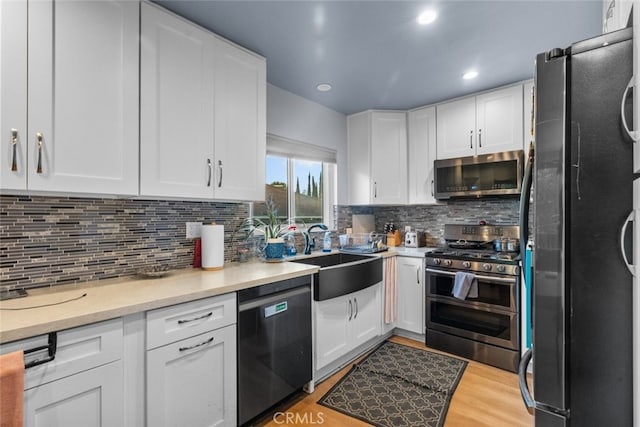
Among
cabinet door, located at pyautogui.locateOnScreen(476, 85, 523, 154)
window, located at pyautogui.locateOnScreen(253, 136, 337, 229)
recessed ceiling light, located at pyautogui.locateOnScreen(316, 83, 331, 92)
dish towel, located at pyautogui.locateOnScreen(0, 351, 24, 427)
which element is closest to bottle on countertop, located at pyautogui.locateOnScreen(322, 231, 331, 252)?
window, located at pyautogui.locateOnScreen(253, 136, 337, 229)

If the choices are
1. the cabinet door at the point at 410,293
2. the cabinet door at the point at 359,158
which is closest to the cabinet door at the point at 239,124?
the cabinet door at the point at 359,158

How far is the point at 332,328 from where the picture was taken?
2338mm

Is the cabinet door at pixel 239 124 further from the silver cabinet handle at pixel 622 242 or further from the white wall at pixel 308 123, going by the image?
the silver cabinet handle at pixel 622 242

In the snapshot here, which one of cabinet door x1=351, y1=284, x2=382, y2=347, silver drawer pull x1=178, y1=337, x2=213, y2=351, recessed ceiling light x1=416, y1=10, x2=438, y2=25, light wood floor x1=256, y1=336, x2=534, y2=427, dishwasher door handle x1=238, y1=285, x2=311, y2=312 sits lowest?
light wood floor x1=256, y1=336, x2=534, y2=427

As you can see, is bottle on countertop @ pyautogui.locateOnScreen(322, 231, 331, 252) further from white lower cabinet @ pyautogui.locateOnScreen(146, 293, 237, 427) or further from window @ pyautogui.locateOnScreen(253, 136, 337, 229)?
white lower cabinet @ pyautogui.locateOnScreen(146, 293, 237, 427)

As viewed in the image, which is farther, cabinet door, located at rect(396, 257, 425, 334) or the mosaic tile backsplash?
cabinet door, located at rect(396, 257, 425, 334)

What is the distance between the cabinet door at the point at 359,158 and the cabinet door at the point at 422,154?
444mm

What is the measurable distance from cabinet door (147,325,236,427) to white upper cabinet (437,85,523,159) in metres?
2.57

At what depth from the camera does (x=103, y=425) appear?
1.21 metres

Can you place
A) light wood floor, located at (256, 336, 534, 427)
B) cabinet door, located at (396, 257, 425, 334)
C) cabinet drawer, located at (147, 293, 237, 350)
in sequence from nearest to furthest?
1. cabinet drawer, located at (147, 293, 237, 350)
2. light wood floor, located at (256, 336, 534, 427)
3. cabinet door, located at (396, 257, 425, 334)

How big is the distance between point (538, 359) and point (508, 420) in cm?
126

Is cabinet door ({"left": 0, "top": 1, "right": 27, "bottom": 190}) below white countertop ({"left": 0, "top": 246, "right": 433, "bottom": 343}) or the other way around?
the other way around

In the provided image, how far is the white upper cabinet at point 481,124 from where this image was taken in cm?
272

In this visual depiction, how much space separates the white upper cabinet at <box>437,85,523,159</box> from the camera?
8.93ft
